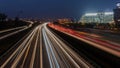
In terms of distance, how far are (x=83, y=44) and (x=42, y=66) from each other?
10.6 m

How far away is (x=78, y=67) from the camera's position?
2017 cm

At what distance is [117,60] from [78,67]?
11.3 ft

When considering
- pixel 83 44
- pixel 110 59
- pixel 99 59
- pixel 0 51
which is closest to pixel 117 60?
pixel 110 59

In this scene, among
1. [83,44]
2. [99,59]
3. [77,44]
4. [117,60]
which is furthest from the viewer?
[77,44]

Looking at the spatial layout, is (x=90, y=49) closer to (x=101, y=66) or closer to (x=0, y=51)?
(x=101, y=66)

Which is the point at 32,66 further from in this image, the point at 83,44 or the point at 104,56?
the point at 83,44

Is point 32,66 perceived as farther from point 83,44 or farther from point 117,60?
point 83,44

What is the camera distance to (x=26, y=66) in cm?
2036

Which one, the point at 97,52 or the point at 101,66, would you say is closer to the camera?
the point at 101,66

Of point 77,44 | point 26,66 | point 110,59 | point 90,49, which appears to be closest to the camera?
point 110,59

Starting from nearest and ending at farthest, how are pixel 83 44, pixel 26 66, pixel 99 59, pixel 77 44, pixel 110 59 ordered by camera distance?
pixel 110 59 < pixel 26 66 < pixel 99 59 < pixel 83 44 < pixel 77 44

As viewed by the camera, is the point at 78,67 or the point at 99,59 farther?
the point at 99,59

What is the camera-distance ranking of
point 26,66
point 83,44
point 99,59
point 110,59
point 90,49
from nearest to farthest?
point 110,59
point 26,66
point 99,59
point 90,49
point 83,44

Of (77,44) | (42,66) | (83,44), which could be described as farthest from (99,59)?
(77,44)
